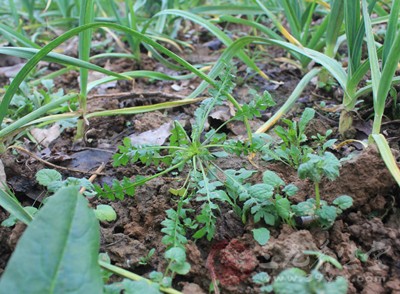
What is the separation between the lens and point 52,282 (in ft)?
2.81

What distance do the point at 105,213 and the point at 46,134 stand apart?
0.69 metres

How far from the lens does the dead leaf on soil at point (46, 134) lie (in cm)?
180

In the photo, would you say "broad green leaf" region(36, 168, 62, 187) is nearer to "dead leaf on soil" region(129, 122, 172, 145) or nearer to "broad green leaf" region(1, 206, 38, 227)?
"broad green leaf" region(1, 206, 38, 227)

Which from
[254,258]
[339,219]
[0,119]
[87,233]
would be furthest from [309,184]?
[0,119]

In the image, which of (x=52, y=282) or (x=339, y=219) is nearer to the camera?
(x=52, y=282)

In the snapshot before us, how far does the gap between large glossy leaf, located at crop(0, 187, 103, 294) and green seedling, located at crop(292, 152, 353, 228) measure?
510 millimetres

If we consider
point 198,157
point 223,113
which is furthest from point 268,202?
point 223,113

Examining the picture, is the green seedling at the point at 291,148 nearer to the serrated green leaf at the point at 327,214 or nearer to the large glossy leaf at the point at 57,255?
the serrated green leaf at the point at 327,214

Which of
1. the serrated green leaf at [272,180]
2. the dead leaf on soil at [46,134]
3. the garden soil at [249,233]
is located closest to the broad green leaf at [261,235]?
the garden soil at [249,233]

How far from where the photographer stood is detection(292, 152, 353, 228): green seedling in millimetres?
1088

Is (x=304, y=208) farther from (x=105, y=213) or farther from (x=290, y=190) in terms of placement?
(x=105, y=213)

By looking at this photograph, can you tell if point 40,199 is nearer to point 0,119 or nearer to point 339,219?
point 0,119

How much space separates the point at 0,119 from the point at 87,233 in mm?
733

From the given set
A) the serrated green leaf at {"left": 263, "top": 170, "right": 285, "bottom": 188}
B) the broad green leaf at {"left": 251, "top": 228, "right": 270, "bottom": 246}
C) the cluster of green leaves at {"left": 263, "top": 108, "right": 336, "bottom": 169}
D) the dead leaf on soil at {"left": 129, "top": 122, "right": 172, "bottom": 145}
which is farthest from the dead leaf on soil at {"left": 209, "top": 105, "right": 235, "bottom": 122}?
the broad green leaf at {"left": 251, "top": 228, "right": 270, "bottom": 246}
